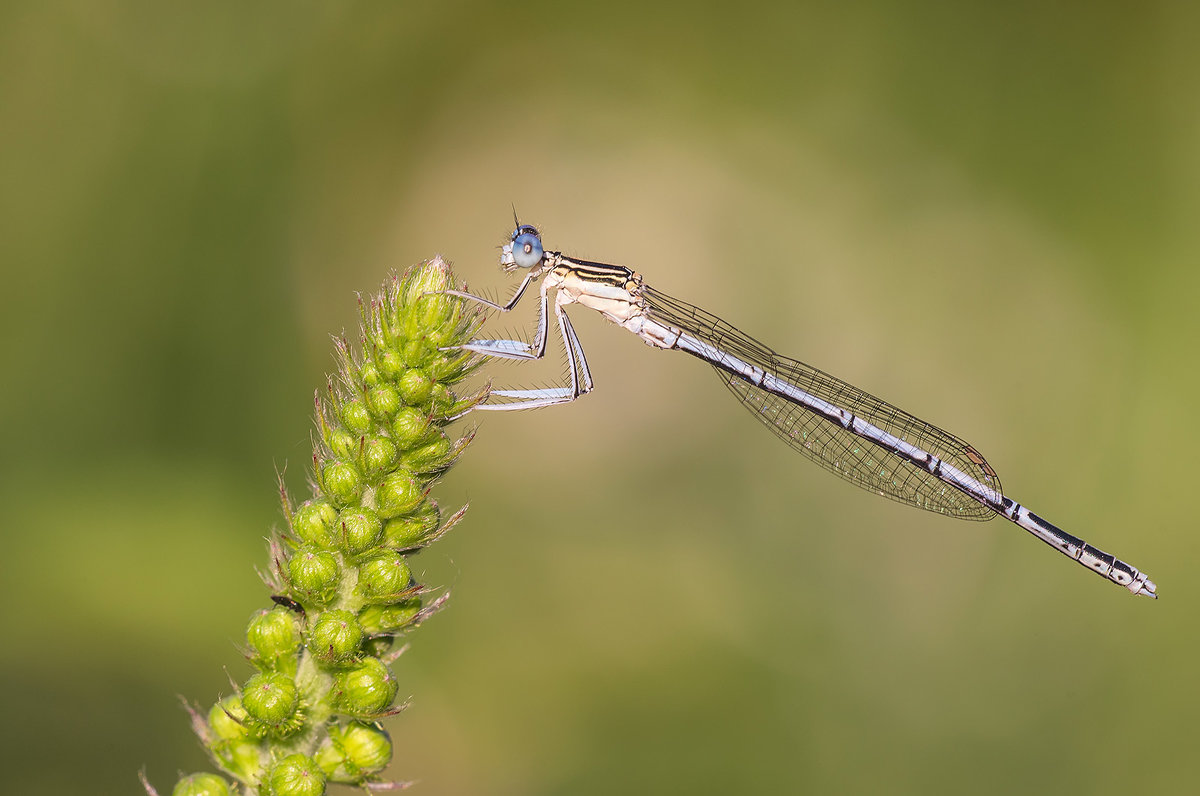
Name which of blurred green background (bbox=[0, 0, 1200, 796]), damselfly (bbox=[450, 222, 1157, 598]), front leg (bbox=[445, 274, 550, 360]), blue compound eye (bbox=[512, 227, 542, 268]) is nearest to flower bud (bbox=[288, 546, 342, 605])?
front leg (bbox=[445, 274, 550, 360])

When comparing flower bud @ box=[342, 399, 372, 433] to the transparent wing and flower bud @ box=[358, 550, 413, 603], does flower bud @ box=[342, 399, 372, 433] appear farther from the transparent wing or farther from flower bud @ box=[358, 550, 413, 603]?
the transparent wing

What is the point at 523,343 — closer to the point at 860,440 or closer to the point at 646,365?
the point at 860,440

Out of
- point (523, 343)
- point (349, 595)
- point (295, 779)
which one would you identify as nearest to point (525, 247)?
point (523, 343)

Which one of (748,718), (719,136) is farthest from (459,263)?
(748,718)

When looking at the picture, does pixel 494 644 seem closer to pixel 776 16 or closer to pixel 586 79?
pixel 586 79

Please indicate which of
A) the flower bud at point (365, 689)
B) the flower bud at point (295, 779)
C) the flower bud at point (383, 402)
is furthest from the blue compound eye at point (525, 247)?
the flower bud at point (295, 779)

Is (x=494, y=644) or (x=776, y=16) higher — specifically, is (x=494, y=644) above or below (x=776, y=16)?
below
